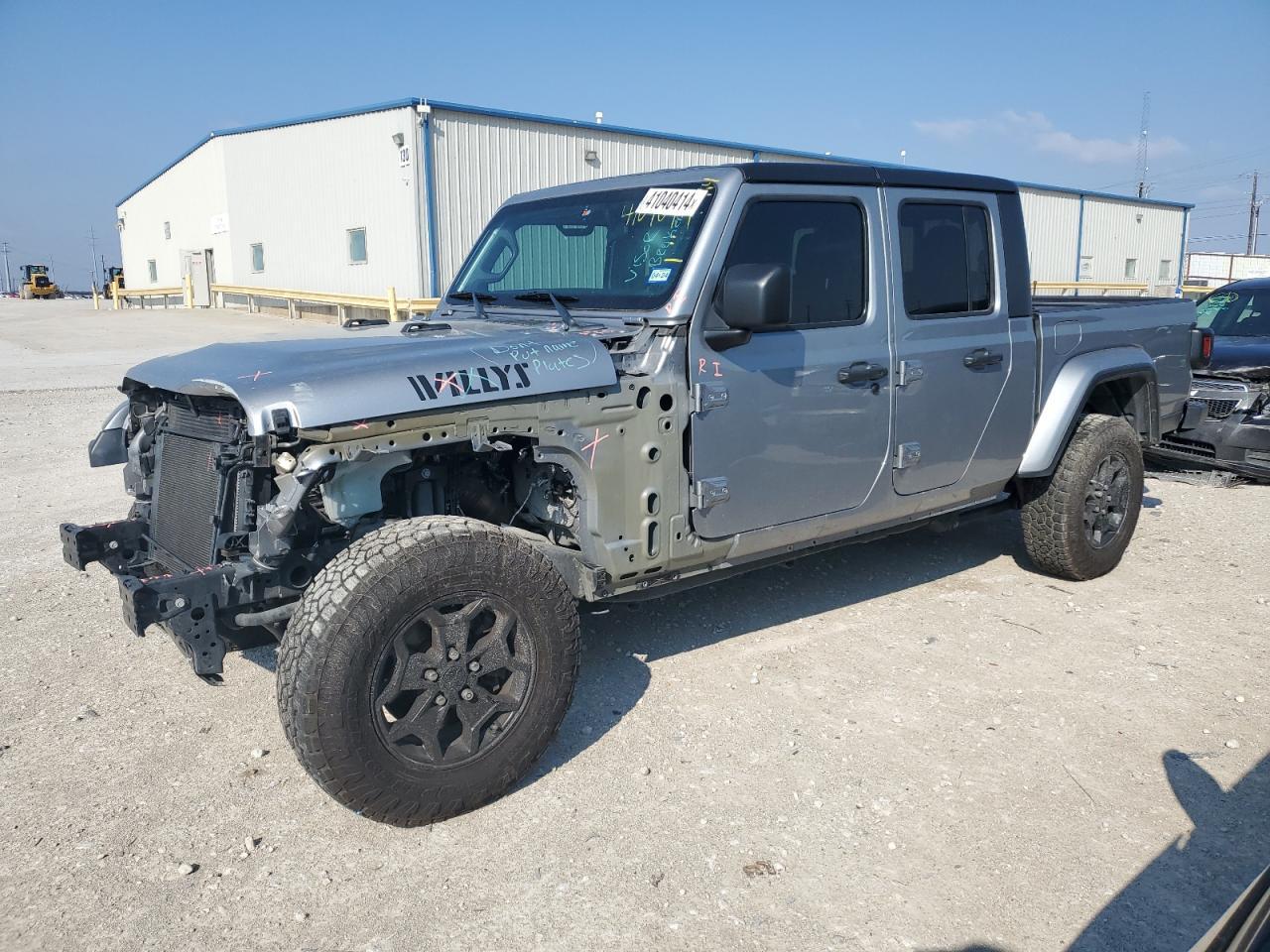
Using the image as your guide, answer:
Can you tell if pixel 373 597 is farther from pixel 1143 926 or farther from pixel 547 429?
pixel 1143 926

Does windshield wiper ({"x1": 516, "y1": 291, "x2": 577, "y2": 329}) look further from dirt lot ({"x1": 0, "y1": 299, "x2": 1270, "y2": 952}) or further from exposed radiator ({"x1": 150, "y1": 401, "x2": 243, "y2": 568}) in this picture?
dirt lot ({"x1": 0, "y1": 299, "x2": 1270, "y2": 952})

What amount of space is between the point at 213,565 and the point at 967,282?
353 cm

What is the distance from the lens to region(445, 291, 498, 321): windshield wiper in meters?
4.39

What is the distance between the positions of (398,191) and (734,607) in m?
18.6

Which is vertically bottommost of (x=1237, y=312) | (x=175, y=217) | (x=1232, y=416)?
(x=1232, y=416)

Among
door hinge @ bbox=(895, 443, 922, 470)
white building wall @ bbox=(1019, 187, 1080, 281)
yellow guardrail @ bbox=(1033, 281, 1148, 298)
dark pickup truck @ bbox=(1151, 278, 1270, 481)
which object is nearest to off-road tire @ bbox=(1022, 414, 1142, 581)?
door hinge @ bbox=(895, 443, 922, 470)

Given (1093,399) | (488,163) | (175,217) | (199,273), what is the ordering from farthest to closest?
(175,217) → (199,273) → (488,163) → (1093,399)

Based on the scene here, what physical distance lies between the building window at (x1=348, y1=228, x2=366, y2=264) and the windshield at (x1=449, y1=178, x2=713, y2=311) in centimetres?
2020

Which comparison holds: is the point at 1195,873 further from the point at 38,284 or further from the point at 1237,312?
the point at 38,284

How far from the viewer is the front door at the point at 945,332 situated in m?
4.34

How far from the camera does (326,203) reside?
81.0ft

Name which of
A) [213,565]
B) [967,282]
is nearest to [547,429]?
[213,565]

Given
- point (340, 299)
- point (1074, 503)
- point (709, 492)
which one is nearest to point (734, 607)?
point (709, 492)

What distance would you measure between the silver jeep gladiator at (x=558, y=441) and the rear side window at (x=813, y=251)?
12 millimetres
